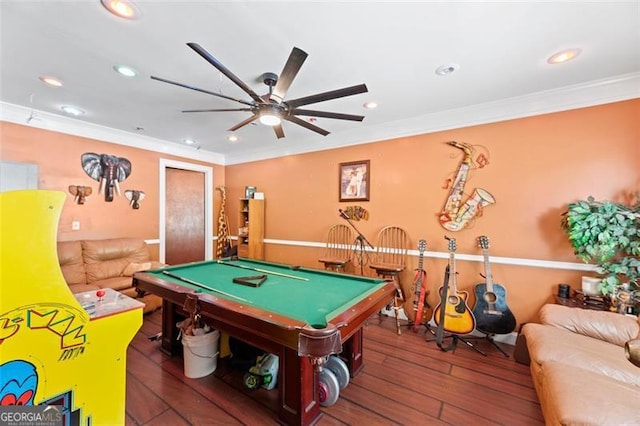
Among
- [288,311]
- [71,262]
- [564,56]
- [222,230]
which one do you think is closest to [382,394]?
[288,311]

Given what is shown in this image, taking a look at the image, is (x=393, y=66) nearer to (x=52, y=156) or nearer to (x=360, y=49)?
(x=360, y=49)

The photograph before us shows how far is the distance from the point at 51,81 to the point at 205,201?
314 cm

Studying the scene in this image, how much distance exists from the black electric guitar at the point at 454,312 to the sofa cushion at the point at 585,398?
1022 millimetres

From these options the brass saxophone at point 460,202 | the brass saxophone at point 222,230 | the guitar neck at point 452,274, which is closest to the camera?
the guitar neck at point 452,274

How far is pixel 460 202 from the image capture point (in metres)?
3.05

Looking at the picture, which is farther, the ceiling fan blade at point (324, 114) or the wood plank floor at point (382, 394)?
the ceiling fan blade at point (324, 114)

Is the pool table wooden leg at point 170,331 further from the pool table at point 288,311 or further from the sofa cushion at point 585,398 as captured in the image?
the sofa cushion at point 585,398

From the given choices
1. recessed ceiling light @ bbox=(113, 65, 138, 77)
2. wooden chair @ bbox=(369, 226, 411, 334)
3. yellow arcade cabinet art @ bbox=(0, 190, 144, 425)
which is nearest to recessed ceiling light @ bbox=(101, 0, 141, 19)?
recessed ceiling light @ bbox=(113, 65, 138, 77)

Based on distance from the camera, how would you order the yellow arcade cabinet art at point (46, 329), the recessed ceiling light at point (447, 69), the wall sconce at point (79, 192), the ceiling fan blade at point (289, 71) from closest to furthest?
the yellow arcade cabinet art at point (46, 329)
the ceiling fan blade at point (289, 71)
the recessed ceiling light at point (447, 69)
the wall sconce at point (79, 192)

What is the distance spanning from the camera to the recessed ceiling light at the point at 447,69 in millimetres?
2141

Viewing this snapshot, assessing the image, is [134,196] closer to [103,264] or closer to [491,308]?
[103,264]

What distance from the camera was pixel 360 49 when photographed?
1929 mm

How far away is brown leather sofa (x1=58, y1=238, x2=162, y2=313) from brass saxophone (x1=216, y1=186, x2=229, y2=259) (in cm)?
166

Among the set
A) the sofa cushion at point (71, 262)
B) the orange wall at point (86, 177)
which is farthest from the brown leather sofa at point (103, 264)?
the orange wall at point (86, 177)
